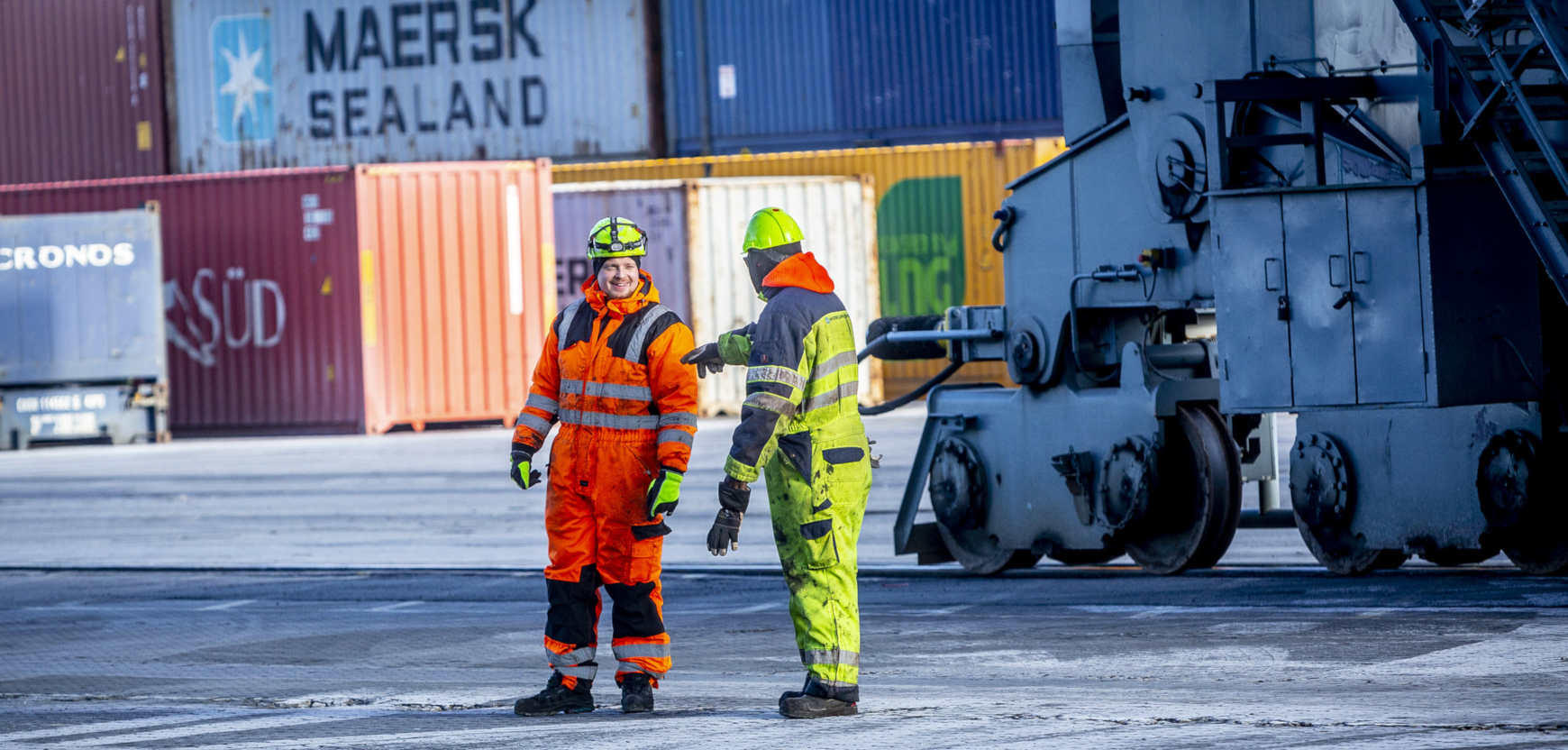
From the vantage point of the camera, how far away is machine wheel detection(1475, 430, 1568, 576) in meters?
9.26

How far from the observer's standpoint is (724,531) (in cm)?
655

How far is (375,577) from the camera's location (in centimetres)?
1234

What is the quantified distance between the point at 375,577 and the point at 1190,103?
5.34m

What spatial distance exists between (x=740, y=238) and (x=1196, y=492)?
1995cm

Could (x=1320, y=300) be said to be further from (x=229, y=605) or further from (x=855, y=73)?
(x=855, y=73)

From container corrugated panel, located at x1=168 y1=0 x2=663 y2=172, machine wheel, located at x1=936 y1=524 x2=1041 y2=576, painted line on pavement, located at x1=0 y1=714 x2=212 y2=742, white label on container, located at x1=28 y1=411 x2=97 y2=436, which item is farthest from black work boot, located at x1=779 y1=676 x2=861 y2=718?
container corrugated panel, located at x1=168 y1=0 x2=663 y2=172

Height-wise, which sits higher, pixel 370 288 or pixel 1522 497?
pixel 370 288

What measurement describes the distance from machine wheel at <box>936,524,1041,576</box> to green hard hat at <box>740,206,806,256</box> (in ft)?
14.6

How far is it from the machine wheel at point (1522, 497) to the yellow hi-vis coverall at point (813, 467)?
379 cm

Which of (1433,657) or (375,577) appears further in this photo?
(375,577)

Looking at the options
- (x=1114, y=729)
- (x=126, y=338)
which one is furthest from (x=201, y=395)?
(x=1114, y=729)

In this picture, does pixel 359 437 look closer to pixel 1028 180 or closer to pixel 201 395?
pixel 201 395

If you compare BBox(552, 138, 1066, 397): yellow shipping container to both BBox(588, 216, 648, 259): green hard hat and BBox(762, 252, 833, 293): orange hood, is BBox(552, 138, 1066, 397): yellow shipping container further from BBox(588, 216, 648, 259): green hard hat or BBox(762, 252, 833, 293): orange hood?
BBox(762, 252, 833, 293): orange hood

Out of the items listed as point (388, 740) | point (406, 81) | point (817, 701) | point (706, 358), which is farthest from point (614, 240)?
point (406, 81)
